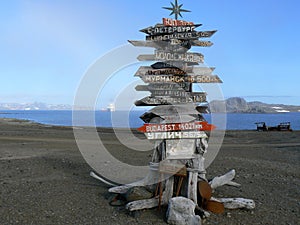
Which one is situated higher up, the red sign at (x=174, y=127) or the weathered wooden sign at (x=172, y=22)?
the weathered wooden sign at (x=172, y=22)

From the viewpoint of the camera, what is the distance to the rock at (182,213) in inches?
307

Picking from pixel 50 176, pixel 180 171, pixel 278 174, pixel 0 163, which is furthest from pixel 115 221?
pixel 0 163

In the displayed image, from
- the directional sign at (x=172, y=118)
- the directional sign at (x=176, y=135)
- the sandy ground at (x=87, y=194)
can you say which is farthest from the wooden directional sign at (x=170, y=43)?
the sandy ground at (x=87, y=194)

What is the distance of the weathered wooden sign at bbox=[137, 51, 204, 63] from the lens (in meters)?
9.30

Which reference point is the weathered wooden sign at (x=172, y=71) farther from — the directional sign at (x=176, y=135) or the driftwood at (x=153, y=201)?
the driftwood at (x=153, y=201)

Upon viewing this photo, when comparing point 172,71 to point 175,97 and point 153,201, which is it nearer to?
point 175,97

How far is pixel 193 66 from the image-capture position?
9.60 m

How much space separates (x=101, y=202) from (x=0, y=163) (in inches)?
338

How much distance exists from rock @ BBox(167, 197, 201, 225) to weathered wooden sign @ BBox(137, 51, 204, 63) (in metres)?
3.93

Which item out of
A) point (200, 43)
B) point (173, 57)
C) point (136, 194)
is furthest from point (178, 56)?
point (136, 194)

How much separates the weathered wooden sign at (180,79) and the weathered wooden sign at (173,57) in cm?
49

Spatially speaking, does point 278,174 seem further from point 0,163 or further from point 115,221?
point 0,163

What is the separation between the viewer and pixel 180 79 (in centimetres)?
941

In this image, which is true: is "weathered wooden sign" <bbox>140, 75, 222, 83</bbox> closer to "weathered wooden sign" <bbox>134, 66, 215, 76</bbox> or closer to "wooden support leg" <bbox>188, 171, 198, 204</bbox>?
"weathered wooden sign" <bbox>134, 66, 215, 76</bbox>
